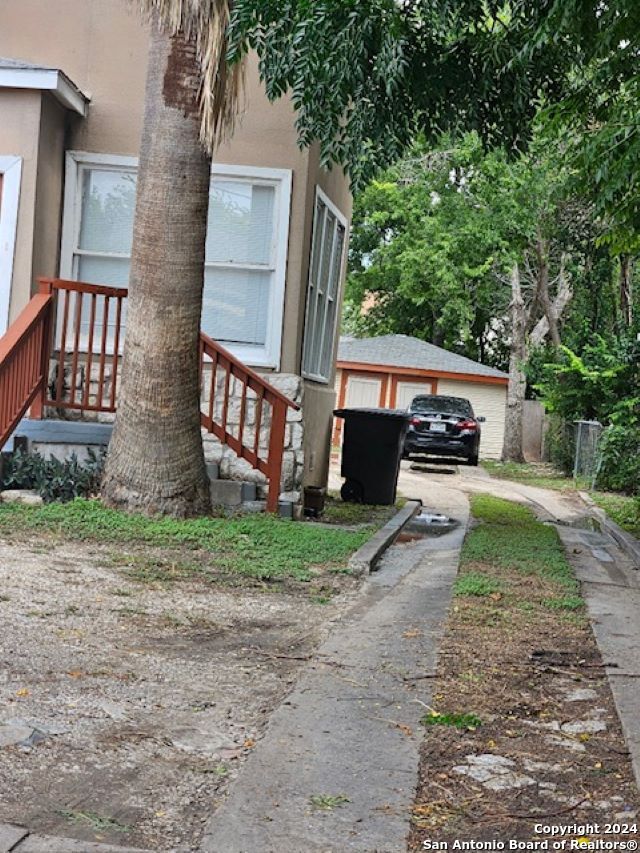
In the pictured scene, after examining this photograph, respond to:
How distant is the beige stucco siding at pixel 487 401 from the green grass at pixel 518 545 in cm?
2275

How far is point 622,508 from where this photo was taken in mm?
17547

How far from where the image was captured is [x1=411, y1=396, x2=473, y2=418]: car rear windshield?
2831 centimetres

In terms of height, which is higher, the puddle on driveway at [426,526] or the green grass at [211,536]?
the green grass at [211,536]

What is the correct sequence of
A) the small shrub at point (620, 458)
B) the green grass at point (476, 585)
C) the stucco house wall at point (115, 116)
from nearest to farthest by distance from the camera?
the green grass at point (476, 585) < the stucco house wall at point (115, 116) < the small shrub at point (620, 458)

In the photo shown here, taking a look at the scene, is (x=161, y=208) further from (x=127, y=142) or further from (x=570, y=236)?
(x=570, y=236)

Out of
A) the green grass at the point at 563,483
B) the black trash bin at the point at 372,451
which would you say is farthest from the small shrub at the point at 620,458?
the black trash bin at the point at 372,451

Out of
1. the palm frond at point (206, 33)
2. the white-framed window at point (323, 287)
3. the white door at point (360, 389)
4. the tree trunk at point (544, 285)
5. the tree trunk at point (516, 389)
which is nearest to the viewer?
the palm frond at point (206, 33)

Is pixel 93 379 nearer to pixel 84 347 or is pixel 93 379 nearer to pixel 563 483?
pixel 84 347

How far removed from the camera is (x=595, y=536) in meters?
13.8

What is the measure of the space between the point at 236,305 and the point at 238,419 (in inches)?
51.0

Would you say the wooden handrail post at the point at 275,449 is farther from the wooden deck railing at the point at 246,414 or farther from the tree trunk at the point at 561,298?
the tree trunk at the point at 561,298

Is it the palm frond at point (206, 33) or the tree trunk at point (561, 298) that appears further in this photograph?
the tree trunk at point (561, 298)

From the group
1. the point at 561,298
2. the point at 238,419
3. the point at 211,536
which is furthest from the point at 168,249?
the point at 561,298

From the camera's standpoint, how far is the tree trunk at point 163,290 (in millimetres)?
9836
